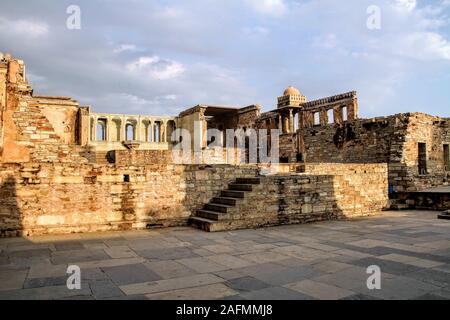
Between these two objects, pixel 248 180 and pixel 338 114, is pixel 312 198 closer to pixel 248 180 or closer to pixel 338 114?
pixel 248 180

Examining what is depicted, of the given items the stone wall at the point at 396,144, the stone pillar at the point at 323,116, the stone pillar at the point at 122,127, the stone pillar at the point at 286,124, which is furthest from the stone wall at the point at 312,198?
the stone pillar at the point at 122,127

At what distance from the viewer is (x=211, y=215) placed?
30.6ft

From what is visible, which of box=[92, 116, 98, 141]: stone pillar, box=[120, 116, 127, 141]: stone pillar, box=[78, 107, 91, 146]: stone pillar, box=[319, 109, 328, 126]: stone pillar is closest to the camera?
box=[78, 107, 91, 146]: stone pillar

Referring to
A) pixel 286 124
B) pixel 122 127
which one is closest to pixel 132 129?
pixel 122 127

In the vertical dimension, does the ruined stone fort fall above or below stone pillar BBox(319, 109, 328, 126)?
below

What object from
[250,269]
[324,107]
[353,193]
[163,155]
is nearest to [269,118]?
[324,107]

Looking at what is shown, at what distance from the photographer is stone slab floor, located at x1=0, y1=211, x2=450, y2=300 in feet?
14.0

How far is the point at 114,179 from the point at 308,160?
51.2 feet

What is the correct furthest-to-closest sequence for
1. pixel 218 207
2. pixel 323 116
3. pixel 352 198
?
pixel 323 116 → pixel 352 198 → pixel 218 207

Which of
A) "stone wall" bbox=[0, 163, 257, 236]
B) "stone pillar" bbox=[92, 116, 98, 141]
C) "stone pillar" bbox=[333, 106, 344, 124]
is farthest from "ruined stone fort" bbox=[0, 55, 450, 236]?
"stone pillar" bbox=[92, 116, 98, 141]

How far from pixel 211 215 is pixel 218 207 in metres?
0.36

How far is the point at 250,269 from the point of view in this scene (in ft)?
17.5

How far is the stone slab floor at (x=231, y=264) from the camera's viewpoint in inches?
168

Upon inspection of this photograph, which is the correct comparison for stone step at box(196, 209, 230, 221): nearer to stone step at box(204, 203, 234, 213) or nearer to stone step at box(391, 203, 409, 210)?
stone step at box(204, 203, 234, 213)
